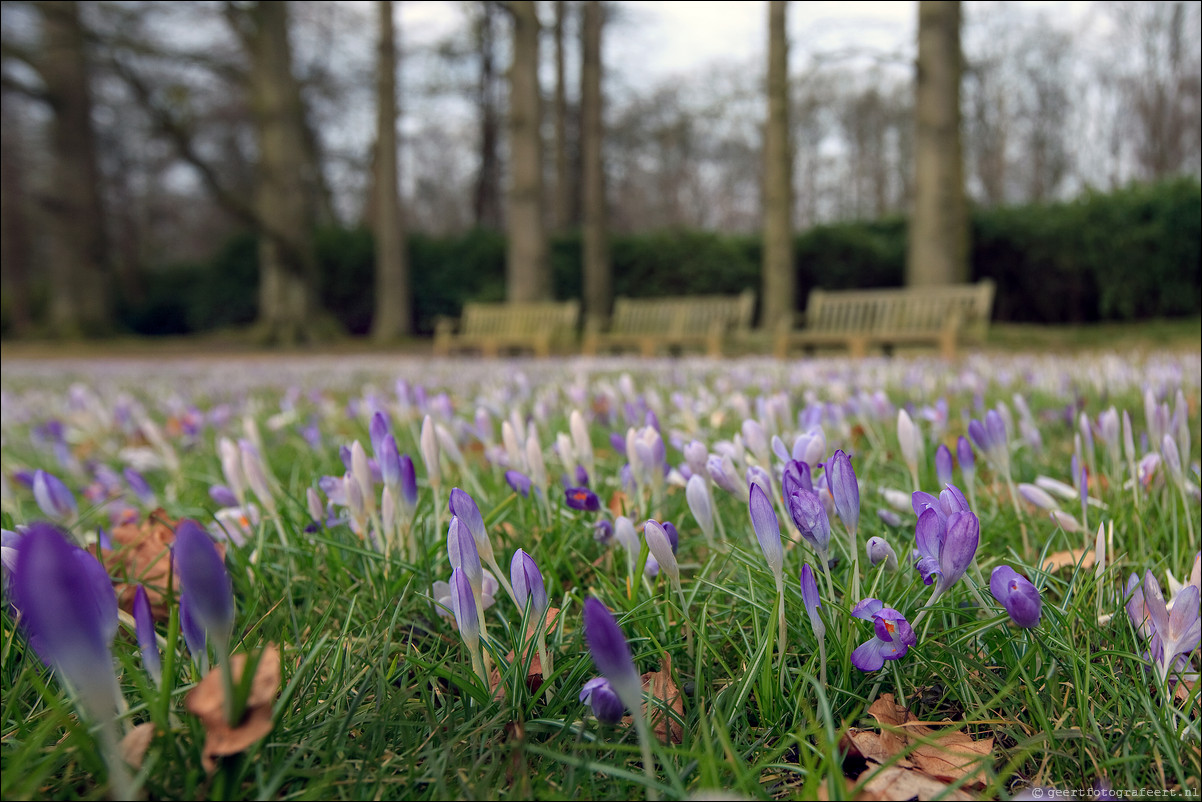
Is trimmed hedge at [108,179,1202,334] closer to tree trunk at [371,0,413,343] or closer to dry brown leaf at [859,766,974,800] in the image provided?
tree trunk at [371,0,413,343]

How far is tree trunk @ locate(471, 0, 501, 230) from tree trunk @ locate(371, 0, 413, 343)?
492 cm

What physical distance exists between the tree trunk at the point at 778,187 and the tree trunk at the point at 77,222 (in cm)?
1779

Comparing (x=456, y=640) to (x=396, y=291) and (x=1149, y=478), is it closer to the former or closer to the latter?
(x=1149, y=478)

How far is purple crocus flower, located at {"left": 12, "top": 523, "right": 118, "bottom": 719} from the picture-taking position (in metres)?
0.53

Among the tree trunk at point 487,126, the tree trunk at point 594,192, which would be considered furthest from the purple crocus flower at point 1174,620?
the tree trunk at point 487,126

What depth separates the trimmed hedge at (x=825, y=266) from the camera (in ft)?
48.8

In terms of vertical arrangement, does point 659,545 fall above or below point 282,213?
below

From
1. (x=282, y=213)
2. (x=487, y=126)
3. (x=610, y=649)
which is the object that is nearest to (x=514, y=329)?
(x=282, y=213)

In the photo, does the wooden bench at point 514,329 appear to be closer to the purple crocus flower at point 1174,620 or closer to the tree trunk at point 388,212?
the tree trunk at point 388,212

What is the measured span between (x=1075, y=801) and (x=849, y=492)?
0.38 meters

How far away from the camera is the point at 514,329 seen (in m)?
15.1

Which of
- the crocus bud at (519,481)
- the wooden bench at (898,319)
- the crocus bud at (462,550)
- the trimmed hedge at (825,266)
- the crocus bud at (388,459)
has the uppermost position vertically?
the trimmed hedge at (825,266)

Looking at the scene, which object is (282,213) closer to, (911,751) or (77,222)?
(77,222)

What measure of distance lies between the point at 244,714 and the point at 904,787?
618 mm
